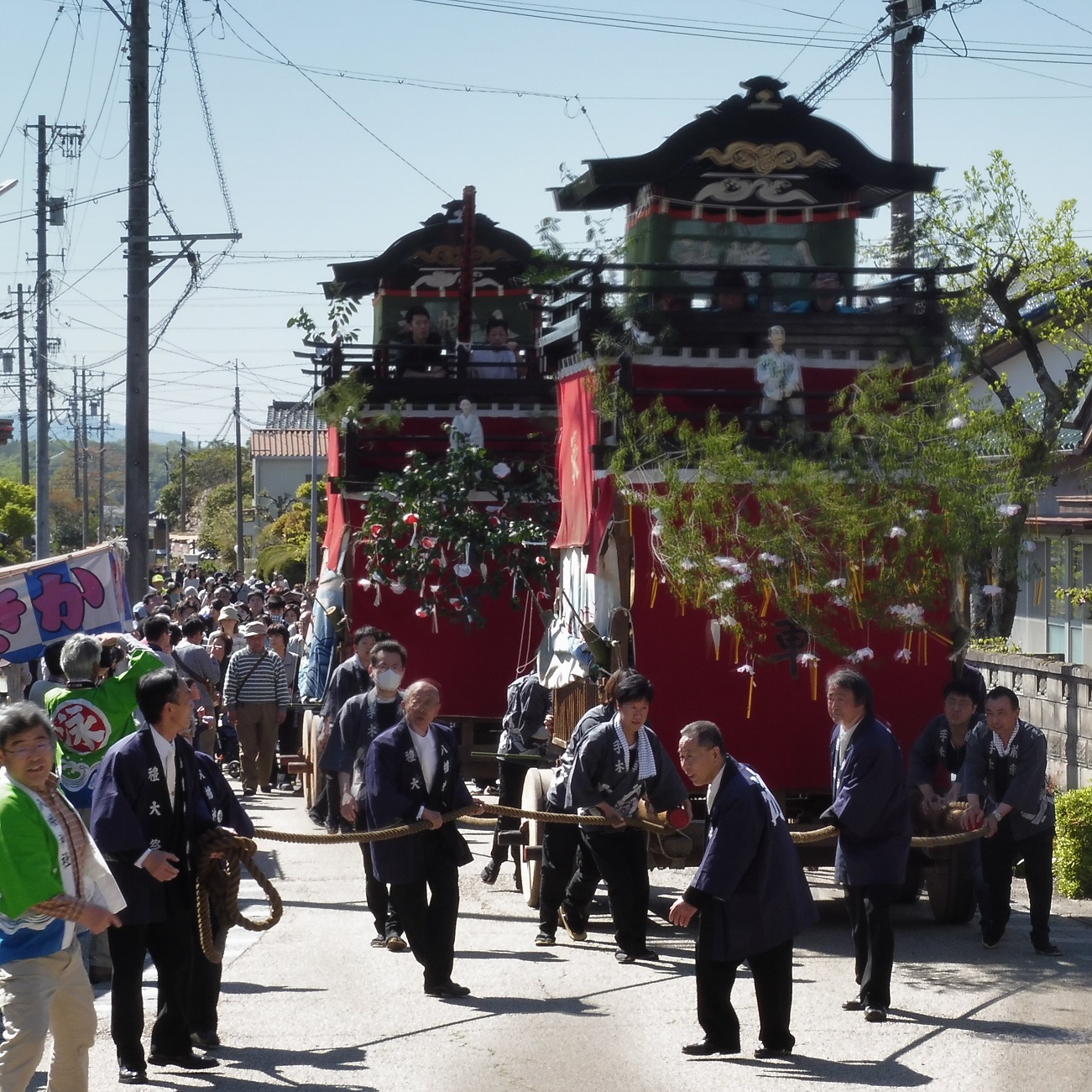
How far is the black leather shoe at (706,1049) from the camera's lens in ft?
24.3

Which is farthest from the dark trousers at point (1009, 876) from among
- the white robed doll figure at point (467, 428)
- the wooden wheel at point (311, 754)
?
the white robed doll figure at point (467, 428)

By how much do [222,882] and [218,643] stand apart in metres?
12.6

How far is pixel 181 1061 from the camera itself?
24.0 ft

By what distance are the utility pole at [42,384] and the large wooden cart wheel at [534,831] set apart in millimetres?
18769

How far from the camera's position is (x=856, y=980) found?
898 centimetres

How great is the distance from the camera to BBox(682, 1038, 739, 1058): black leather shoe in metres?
7.42

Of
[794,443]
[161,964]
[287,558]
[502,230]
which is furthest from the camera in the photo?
[287,558]

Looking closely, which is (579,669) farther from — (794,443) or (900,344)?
(900,344)

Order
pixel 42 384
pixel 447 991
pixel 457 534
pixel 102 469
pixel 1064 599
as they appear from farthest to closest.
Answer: pixel 102 469 < pixel 42 384 < pixel 1064 599 < pixel 457 534 < pixel 447 991

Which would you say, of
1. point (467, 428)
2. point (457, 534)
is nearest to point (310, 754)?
point (457, 534)

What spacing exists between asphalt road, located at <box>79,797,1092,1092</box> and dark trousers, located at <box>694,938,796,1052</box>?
113mm

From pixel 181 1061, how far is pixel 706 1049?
2405mm

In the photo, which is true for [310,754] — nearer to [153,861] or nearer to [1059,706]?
[1059,706]

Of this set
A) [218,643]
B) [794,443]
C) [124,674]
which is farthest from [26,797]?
[218,643]
